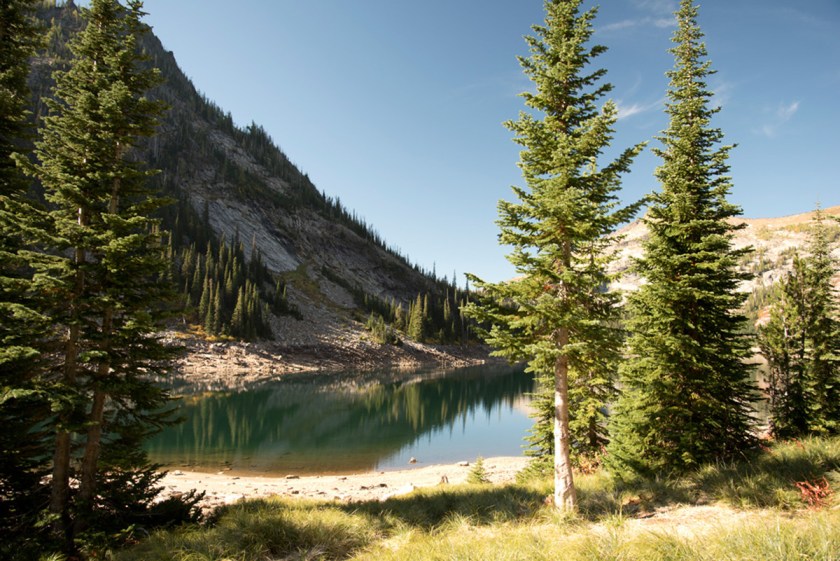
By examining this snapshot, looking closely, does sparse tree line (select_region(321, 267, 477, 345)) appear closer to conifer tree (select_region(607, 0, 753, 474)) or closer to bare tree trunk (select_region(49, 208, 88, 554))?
A: conifer tree (select_region(607, 0, 753, 474))

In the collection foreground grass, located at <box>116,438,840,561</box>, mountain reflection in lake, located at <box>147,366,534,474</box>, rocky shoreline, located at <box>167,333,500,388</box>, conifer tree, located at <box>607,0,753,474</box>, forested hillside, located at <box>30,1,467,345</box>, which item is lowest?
mountain reflection in lake, located at <box>147,366,534,474</box>

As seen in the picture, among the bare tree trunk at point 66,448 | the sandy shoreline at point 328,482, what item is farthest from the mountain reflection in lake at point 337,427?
the bare tree trunk at point 66,448

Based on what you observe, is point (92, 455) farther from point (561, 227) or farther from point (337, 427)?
point (337, 427)

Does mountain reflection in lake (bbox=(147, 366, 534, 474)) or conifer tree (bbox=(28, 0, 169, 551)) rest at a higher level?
conifer tree (bbox=(28, 0, 169, 551))

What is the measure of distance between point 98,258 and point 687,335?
1732 centimetres

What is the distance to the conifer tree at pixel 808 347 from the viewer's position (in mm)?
20892

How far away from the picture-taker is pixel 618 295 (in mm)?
10766

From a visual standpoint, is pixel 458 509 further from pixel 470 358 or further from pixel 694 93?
pixel 470 358

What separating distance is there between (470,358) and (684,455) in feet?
376

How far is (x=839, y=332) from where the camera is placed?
22.3 meters

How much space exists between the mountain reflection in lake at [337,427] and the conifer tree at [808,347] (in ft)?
48.4

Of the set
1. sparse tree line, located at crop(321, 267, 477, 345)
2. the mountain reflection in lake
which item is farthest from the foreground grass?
sparse tree line, located at crop(321, 267, 477, 345)

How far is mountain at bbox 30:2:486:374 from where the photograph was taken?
335ft

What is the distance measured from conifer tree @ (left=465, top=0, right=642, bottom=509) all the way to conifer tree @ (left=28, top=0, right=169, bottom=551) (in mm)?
8556
